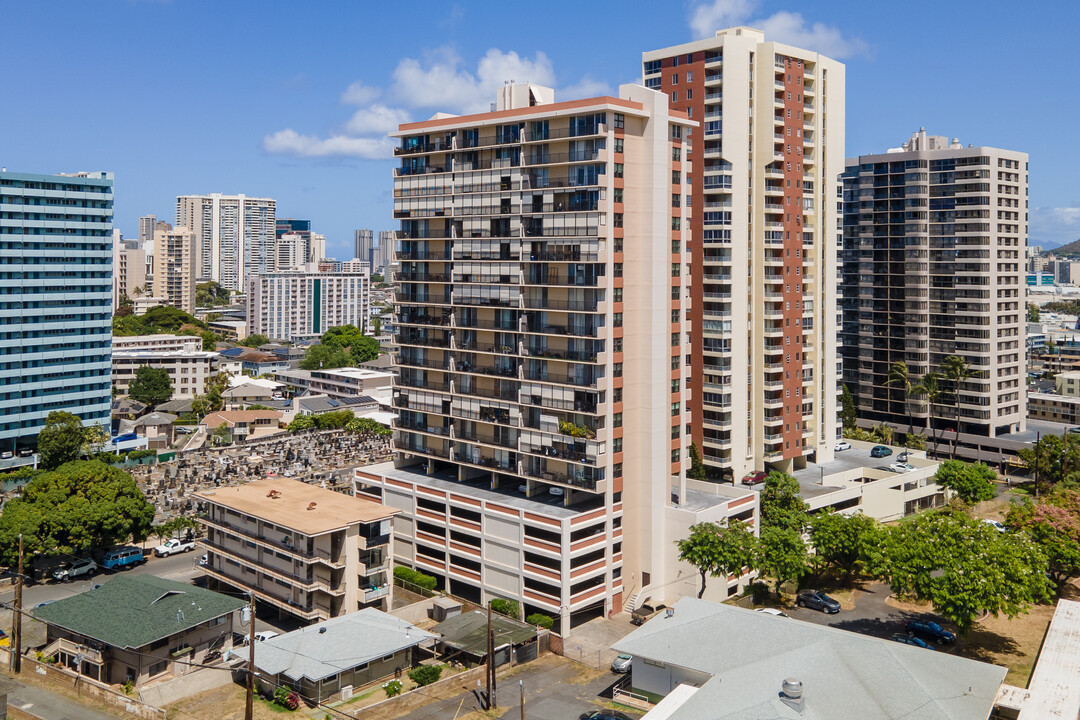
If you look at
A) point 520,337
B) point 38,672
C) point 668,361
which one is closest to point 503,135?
point 520,337

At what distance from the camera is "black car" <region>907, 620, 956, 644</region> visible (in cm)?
7056

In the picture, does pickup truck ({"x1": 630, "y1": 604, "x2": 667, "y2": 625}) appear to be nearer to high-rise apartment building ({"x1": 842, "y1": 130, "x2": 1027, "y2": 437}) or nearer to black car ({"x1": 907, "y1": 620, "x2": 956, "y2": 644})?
black car ({"x1": 907, "y1": 620, "x2": 956, "y2": 644})

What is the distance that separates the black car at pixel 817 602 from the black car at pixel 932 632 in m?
6.88

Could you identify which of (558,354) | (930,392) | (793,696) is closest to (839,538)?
(558,354)

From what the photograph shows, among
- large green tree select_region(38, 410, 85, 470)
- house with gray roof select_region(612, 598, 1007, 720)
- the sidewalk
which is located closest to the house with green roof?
the sidewalk

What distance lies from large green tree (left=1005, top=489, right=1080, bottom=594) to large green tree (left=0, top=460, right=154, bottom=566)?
81.1 meters

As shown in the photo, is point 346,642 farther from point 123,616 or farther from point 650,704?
point 650,704

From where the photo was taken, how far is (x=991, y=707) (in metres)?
50.1

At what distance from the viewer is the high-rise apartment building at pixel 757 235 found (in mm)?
97500

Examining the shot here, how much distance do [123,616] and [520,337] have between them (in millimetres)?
37249

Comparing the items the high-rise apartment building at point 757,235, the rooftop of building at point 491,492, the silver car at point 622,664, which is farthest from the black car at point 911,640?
the high-rise apartment building at point 757,235

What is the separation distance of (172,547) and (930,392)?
10447 centimetres

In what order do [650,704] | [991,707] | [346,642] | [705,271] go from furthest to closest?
1. [705,271]
2. [346,642]
3. [650,704]
4. [991,707]

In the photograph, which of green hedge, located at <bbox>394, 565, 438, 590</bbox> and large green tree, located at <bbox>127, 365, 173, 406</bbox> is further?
large green tree, located at <bbox>127, 365, 173, 406</bbox>
